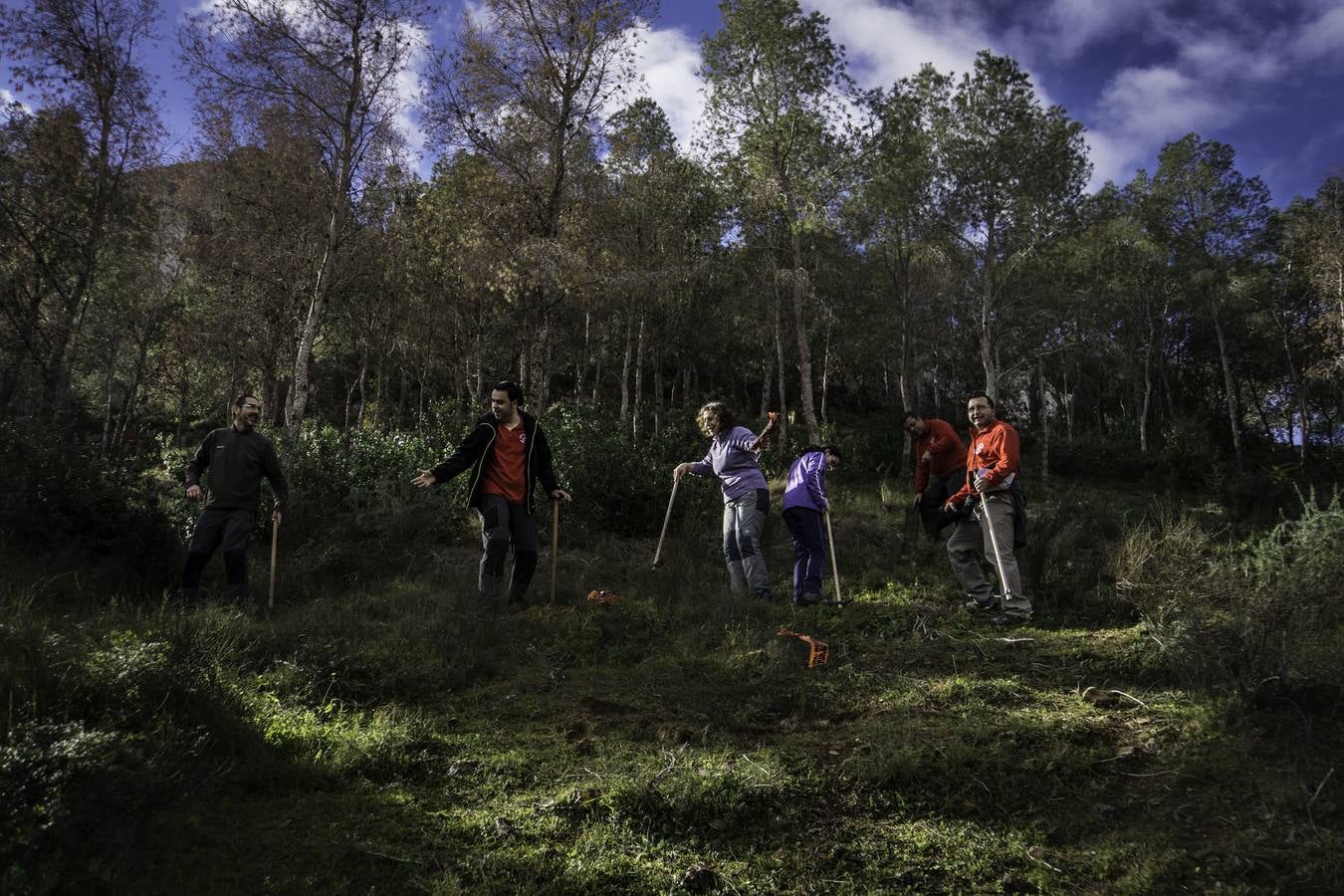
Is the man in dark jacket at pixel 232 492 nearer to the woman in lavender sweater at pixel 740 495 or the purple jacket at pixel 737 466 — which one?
the woman in lavender sweater at pixel 740 495

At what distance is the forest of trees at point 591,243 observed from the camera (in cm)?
1202

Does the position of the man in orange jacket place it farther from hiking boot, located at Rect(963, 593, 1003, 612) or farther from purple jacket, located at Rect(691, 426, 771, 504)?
purple jacket, located at Rect(691, 426, 771, 504)

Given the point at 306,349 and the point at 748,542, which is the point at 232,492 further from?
the point at 306,349

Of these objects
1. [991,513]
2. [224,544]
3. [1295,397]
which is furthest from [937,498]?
[1295,397]

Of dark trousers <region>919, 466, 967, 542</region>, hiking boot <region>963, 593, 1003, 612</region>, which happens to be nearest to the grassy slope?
hiking boot <region>963, 593, 1003, 612</region>

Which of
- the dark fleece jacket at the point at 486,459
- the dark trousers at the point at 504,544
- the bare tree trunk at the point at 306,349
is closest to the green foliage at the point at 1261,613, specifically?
the dark trousers at the point at 504,544

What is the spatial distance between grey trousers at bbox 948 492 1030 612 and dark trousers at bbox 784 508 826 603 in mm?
1210

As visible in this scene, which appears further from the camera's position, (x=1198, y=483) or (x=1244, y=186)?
(x=1244, y=186)

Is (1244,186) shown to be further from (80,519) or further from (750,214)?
(80,519)

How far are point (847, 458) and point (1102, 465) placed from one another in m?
13.4

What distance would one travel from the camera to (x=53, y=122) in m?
11.5

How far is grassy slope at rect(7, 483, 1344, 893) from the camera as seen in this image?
90.0 inches

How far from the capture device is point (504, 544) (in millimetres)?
5707

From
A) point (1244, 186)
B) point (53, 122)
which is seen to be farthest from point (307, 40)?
point (1244, 186)
